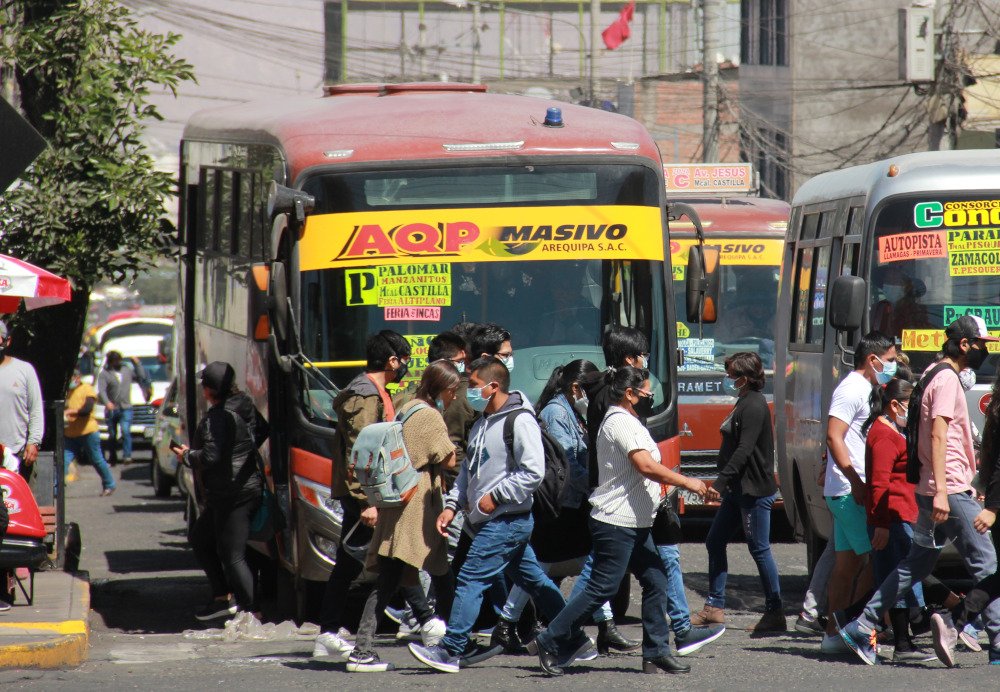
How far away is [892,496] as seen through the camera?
8023 mm

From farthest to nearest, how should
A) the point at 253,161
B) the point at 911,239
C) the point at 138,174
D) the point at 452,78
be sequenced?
the point at 452,78 < the point at 138,174 < the point at 253,161 < the point at 911,239

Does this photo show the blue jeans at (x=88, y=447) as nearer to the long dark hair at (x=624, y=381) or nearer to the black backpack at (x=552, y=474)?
the black backpack at (x=552, y=474)

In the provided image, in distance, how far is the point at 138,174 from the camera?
1223 cm

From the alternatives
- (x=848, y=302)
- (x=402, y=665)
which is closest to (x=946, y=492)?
(x=848, y=302)

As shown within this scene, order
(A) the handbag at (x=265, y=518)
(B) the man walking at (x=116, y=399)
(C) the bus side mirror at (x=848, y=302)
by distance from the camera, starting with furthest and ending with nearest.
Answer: (B) the man walking at (x=116, y=399)
(A) the handbag at (x=265, y=518)
(C) the bus side mirror at (x=848, y=302)

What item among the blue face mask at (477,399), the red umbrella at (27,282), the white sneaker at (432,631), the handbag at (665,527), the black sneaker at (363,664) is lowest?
the black sneaker at (363,664)

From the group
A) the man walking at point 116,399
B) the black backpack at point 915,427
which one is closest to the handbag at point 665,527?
the black backpack at point 915,427

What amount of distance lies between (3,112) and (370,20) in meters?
49.2

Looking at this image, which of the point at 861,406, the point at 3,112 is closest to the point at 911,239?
the point at 861,406

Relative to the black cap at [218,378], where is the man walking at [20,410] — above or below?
below

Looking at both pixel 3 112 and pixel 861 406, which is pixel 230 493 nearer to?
pixel 3 112

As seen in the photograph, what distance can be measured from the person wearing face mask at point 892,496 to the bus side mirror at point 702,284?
2.28 metres

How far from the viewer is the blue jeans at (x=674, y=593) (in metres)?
7.93

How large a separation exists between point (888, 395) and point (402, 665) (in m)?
2.90
